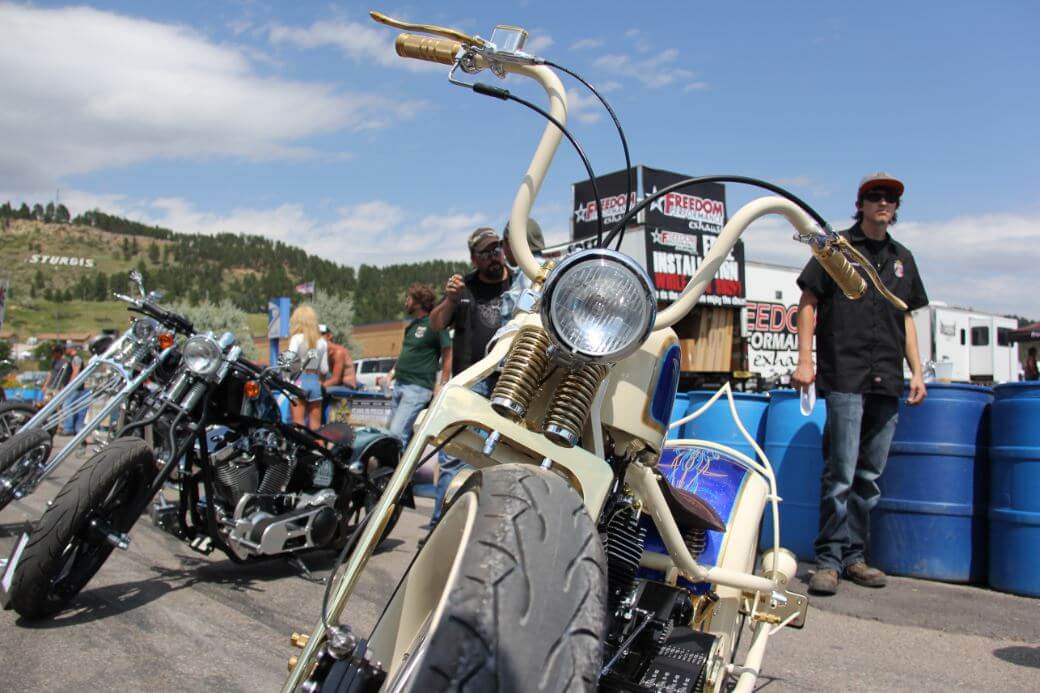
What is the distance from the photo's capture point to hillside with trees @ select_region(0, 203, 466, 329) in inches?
4358

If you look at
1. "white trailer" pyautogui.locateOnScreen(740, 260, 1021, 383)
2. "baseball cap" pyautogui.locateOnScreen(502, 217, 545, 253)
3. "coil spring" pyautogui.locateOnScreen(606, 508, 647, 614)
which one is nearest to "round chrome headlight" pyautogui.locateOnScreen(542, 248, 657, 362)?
"coil spring" pyautogui.locateOnScreen(606, 508, 647, 614)

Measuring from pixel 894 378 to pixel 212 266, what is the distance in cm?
16164

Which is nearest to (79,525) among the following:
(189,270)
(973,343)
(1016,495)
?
(1016,495)

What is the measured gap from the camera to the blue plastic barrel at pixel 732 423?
6.11 meters

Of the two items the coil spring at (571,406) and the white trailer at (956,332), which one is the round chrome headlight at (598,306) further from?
the white trailer at (956,332)

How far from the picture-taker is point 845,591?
4898mm

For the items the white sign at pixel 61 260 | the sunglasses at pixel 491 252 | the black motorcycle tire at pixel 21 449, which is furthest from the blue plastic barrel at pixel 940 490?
the white sign at pixel 61 260

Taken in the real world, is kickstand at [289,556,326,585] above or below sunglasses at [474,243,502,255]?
below

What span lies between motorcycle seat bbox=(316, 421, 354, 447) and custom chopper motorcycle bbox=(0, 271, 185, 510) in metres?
1.02

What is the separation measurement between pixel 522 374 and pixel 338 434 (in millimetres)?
3824

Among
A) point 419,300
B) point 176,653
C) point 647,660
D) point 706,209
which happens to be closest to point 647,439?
point 647,660

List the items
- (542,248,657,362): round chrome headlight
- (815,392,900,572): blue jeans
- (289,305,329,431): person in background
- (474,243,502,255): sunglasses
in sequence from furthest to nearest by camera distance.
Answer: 1. (289,305,329,431): person in background
2. (815,392,900,572): blue jeans
3. (474,243,502,255): sunglasses
4. (542,248,657,362): round chrome headlight

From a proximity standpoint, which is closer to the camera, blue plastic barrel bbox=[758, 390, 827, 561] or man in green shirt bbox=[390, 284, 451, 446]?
blue plastic barrel bbox=[758, 390, 827, 561]

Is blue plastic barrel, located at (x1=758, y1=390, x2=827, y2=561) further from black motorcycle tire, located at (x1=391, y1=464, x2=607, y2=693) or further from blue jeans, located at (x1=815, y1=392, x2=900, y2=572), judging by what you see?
black motorcycle tire, located at (x1=391, y1=464, x2=607, y2=693)
